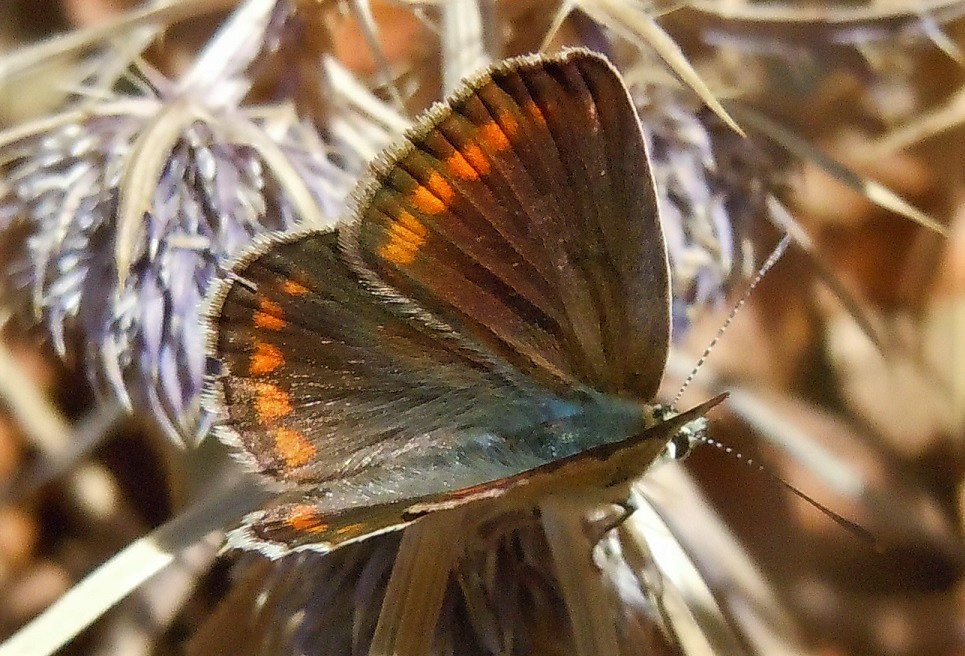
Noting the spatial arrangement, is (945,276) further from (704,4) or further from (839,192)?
(704,4)

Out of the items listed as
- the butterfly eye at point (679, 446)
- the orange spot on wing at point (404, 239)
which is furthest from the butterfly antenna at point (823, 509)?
the orange spot on wing at point (404, 239)

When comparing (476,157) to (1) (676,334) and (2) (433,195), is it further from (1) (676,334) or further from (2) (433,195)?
(1) (676,334)

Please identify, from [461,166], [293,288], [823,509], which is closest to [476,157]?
[461,166]

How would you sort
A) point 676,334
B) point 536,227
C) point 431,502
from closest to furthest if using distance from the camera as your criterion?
point 431,502
point 536,227
point 676,334

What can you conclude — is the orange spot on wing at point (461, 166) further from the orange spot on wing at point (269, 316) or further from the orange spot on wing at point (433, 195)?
the orange spot on wing at point (269, 316)

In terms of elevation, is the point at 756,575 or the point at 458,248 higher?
the point at 458,248

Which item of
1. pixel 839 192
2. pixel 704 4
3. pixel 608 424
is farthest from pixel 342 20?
pixel 839 192

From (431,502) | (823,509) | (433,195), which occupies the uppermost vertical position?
(433,195)

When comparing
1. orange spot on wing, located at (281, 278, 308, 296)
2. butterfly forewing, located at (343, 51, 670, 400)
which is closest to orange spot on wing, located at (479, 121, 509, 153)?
butterfly forewing, located at (343, 51, 670, 400)
